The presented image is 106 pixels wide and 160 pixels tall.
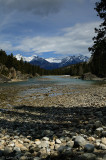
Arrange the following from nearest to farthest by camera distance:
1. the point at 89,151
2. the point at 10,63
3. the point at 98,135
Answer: the point at 89,151 < the point at 98,135 < the point at 10,63

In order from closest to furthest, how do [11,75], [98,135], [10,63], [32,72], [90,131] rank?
1. [98,135]
2. [90,131]
3. [11,75]
4. [10,63]
5. [32,72]

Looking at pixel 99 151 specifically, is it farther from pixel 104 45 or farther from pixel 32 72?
pixel 32 72

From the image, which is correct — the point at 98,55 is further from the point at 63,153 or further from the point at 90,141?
the point at 63,153

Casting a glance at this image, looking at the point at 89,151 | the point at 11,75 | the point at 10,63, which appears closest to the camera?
the point at 89,151

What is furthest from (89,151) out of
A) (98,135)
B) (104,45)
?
(104,45)

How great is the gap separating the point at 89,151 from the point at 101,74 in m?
103

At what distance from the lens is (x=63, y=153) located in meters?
4.12

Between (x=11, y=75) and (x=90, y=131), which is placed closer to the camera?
(x=90, y=131)

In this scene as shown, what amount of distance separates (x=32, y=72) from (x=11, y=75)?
56183 mm

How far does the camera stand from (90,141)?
4945mm

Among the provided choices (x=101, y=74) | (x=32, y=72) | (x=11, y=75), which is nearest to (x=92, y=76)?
(x=101, y=74)

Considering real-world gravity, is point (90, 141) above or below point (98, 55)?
below

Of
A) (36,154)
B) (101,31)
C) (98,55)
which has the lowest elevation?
(36,154)

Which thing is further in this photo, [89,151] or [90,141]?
[90,141]
